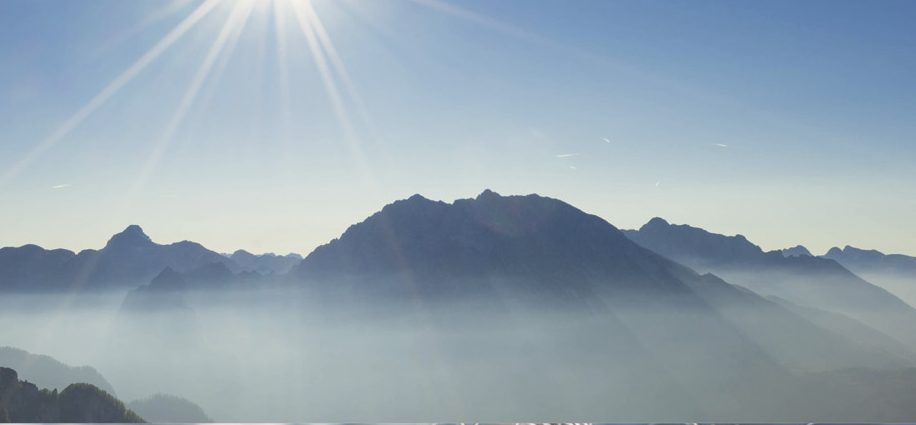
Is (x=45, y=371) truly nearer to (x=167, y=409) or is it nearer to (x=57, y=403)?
(x=167, y=409)

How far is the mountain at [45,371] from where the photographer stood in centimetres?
16875

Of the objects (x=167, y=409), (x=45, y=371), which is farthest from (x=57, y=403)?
(x=45, y=371)

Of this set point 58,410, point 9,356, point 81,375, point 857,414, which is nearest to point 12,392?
point 58,410

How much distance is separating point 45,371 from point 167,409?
42456 mm

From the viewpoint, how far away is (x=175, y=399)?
166375 millimetres

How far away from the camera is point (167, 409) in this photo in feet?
521

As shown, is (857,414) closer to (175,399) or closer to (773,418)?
(773,418)

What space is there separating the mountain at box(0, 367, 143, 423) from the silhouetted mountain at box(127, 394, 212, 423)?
73.7m

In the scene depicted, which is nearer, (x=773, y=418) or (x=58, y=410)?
(x=58, y=410)

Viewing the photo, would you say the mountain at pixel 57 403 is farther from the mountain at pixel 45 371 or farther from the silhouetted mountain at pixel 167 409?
the mountain at pixel 45 371

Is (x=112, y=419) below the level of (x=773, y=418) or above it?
above

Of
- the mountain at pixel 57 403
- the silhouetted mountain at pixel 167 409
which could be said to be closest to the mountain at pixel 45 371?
the silhouetted mountain at pixel 167 409

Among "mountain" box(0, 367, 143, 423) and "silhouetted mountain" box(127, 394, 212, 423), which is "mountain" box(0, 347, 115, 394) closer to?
"silhouetted mountain" box(127, 394, 212, 423)

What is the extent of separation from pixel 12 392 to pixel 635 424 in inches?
3424
